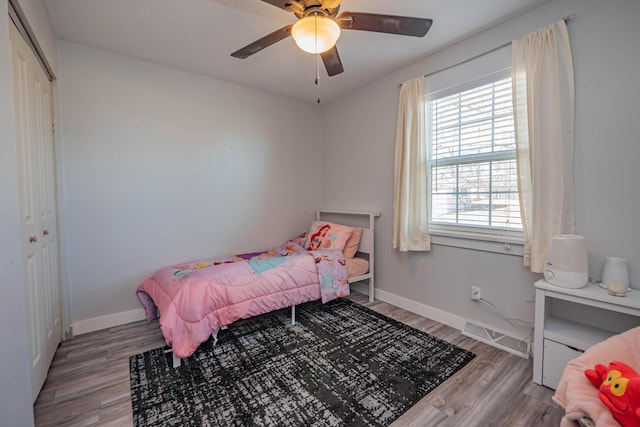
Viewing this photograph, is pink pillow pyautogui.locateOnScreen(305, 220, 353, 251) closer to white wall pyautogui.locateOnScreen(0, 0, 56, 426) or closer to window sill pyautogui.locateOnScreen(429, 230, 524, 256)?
window sill pyautogui.locateOnScreen(429, 230, 524, 256)

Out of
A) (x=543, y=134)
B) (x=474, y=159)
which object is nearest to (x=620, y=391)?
(x=543, y=134)

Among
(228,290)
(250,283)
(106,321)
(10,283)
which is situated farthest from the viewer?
(106,321)

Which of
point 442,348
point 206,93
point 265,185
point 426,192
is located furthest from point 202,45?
point 442,348

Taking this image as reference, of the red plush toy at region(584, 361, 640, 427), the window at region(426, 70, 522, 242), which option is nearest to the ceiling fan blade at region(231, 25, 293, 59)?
the window at region(426, 70, 522, 242)

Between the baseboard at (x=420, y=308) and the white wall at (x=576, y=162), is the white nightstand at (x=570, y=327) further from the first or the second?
the baseboard at (x=420, y=308)

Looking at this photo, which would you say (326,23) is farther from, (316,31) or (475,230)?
(475,230)

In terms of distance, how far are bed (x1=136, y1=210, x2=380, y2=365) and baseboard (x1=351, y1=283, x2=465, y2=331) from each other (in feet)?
0.58

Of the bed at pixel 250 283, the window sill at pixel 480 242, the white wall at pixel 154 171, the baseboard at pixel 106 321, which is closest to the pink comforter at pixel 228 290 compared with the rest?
the bed at pixel 250 283

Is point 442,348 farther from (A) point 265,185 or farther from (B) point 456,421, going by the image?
(A) point 265,185

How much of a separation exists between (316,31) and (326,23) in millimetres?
65

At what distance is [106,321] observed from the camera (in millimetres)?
2523

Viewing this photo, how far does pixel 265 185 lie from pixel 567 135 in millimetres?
2872

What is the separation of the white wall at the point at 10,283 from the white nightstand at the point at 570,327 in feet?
9.02

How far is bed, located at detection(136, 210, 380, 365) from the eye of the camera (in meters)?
1.93
